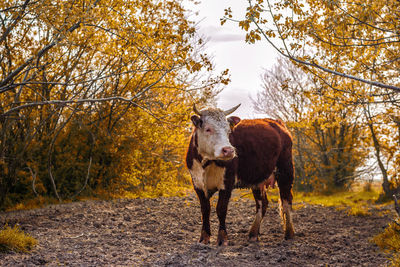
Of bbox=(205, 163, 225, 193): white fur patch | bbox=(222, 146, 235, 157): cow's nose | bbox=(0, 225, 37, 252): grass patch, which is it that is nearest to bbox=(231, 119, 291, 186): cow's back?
bbox=(205, 163, 225, 193): white fur patch

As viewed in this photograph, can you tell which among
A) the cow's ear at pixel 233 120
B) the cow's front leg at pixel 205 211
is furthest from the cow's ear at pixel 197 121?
the cow's front leg at pixel 205 211

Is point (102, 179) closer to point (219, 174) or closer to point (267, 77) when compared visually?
point (219, 174)

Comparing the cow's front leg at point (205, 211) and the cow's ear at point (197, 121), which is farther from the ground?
the cow's ear at point (197, 121)

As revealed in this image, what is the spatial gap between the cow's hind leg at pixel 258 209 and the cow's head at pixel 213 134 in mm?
1756

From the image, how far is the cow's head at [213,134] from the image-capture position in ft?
18.9

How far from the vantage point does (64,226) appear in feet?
25.0

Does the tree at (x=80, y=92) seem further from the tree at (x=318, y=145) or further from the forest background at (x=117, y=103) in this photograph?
the tree at (x=318, y=145)

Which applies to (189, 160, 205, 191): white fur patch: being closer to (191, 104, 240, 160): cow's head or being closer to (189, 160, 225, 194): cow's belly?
(189, 160, 225, 194): cow's belly

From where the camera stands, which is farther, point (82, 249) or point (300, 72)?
point (300, 72)

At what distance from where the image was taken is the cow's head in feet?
18.9

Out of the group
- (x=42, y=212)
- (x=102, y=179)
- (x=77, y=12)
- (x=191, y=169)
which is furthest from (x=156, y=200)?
(x=77, y=12)

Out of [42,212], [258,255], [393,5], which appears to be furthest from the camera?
[42,212]

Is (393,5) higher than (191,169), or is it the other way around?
(393,5)

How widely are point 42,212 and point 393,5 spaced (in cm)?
798
